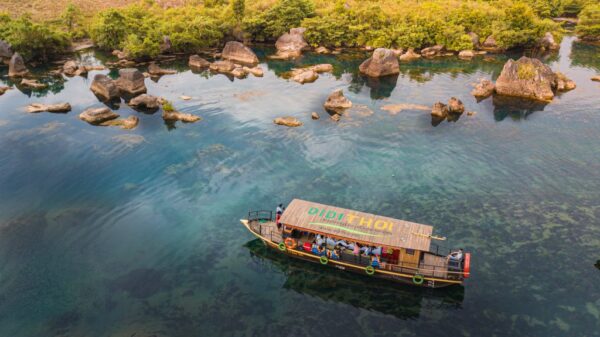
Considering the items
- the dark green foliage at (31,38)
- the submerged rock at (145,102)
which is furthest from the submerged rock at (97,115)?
the dark green foliage at (31,38)

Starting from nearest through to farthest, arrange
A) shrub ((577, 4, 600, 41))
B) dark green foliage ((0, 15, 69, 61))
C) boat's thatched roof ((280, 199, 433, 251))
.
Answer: boat's thatched roof ((280, 199, 433, 251)) → dark green foliage ((0, 15, 69, 61)) → shrub ((577, 4, 600, 41))

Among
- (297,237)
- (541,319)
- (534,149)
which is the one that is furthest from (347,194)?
(534,149)

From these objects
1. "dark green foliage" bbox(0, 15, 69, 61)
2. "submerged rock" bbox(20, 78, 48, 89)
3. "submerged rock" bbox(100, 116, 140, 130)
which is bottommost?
"submerged rock" bbox(100, 116, 140, 130)

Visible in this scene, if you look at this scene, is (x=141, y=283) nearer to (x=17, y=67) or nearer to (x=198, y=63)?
(x=198, y=63)

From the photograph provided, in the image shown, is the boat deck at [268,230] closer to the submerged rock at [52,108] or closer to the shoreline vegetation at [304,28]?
the submerged rock at [52,108]

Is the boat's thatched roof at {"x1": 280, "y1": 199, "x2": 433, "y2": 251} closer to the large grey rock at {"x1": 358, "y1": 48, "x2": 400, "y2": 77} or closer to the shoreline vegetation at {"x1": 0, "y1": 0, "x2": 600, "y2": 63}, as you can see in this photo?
the large grey rock at {"x1": 358, "y1": 48, "x2": 400, "y2": 77}

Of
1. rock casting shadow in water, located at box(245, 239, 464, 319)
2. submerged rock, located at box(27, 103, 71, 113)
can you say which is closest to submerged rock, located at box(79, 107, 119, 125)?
submerged rock, located at box(27, 103, 71, 113)
